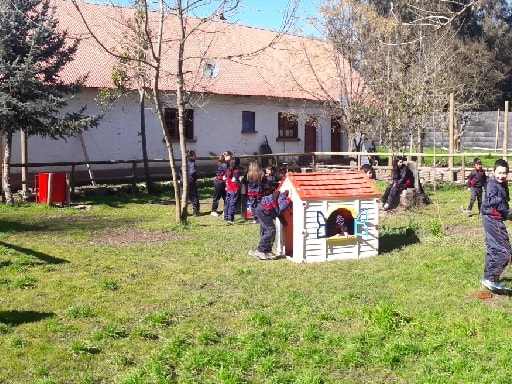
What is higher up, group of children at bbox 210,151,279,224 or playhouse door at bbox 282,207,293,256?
group of children at bbox 210,151,279,224

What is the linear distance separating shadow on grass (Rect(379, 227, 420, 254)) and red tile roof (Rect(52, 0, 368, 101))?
1296 centimetres

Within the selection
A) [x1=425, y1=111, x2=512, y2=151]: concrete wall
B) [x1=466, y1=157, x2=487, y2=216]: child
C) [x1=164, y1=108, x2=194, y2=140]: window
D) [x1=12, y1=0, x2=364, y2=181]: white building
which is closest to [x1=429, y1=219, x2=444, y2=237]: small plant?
[x1=466, y1=157, x2=487, y2=216]: child

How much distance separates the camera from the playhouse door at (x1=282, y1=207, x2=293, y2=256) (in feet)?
35.0

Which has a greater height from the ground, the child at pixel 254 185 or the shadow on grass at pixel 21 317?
the child at pixel 254 185

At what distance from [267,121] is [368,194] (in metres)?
17.9

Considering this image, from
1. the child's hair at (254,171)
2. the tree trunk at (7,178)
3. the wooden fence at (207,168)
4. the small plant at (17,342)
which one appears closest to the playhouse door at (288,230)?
the child's hair at (254,171)

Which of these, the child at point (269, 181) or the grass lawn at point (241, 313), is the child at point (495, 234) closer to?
the grass lawn at point (241, 313)

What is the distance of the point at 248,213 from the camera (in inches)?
582

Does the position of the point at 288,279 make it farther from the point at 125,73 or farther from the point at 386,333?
the point at 125,73

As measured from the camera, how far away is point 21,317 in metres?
7.28

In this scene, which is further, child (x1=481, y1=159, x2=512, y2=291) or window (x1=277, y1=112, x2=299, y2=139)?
window (x1=277, y1=112, x2=299, y2=139)

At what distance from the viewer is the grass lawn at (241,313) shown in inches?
228

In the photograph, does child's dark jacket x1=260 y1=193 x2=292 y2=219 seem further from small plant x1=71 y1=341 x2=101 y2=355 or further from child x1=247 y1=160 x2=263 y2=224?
small plant x1=71 y1=341 x2=101 y2=355

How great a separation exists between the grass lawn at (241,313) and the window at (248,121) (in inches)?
608
